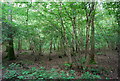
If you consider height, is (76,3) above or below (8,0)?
below

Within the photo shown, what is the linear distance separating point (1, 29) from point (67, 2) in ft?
14.2

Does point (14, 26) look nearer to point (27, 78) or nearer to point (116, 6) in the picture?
Answer: point (27, 78)

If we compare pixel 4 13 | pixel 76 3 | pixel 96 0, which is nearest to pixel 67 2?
pixel 76 3

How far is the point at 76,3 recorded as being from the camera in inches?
159

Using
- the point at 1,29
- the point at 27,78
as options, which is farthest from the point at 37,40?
the point at 27,78

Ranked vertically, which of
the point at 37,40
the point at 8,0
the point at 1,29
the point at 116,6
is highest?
the point at 8,0

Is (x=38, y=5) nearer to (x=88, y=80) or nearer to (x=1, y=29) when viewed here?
(x=1, y=29)

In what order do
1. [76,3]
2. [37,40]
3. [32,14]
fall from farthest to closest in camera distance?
[37,40] < [32,14] < [76,3]

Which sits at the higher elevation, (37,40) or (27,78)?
(37,40)

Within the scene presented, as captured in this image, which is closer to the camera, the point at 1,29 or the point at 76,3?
the point at 76,3

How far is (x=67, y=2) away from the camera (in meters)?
4.05

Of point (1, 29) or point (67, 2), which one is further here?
point (1, 29)

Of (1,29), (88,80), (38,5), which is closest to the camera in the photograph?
(88,80)

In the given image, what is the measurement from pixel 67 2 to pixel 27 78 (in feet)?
14.1
